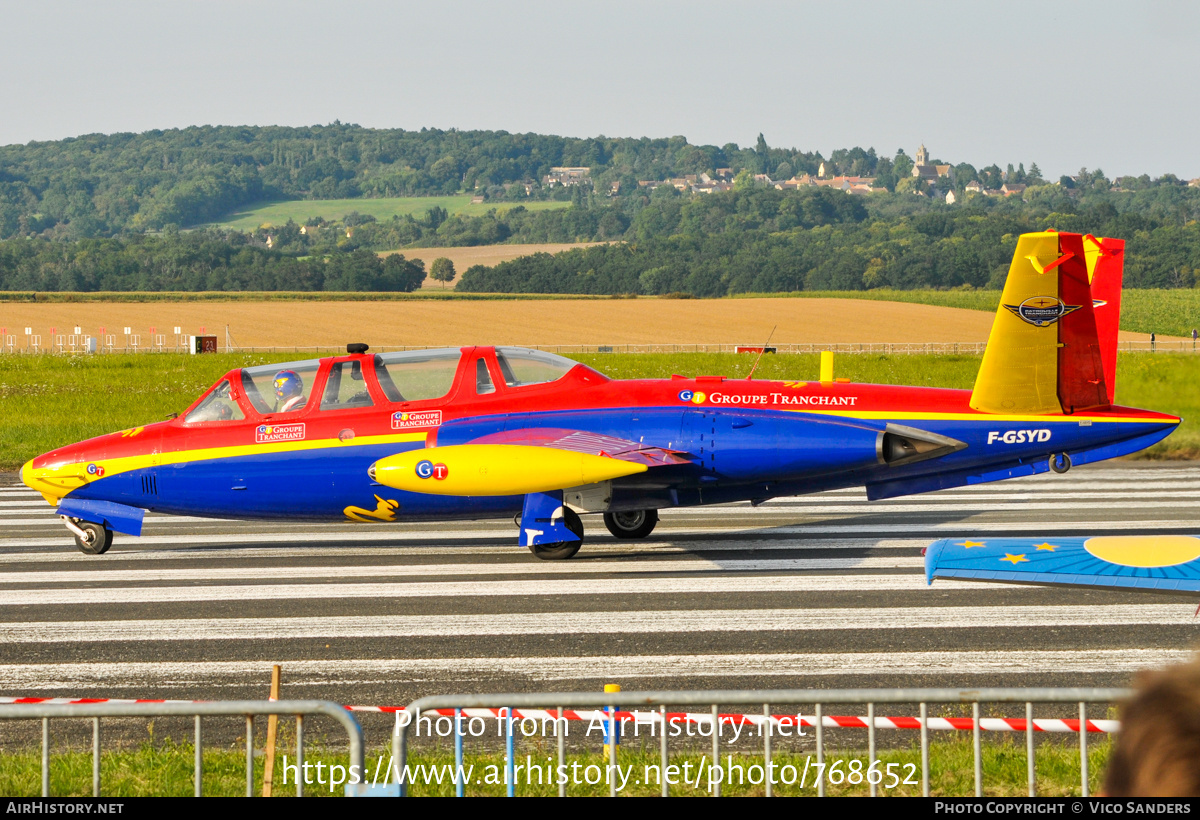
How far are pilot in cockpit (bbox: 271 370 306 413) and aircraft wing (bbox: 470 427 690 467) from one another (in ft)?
7.27

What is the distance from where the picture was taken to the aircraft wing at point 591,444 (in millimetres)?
12047

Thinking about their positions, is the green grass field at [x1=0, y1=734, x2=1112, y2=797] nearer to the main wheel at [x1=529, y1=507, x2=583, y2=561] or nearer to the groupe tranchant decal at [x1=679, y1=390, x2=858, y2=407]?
the main wheel at [x1=529, y1=507, x2=583, y2=561]

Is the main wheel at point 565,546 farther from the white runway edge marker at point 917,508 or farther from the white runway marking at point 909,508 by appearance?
the white runway edge marker at point 917,508

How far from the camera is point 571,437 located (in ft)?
41.3

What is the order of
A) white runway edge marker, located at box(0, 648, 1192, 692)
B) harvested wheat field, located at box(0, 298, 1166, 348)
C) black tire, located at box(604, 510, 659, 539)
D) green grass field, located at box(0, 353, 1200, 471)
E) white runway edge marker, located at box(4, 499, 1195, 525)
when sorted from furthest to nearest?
1. harvested wheat field, located at box(0, 298, 1166, 348)
2. green grass field, located at box(0, 353, 1200, 471)
3. white runway edge marker, located at box(4, 499, 1195, 525)
4. black tire, located at box(604, 510, 659, 539)
5. white runway edge marker, located at box(0, 648, 1192, 692)

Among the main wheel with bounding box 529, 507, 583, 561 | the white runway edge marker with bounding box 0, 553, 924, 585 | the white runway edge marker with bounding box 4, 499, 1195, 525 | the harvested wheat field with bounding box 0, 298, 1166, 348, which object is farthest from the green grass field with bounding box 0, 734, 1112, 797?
the harvested wheat field with bounding box 0, 298, 1166, 348

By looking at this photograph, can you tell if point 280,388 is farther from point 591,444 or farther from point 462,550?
point 591,444

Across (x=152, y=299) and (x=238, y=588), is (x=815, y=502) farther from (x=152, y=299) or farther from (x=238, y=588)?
(x=152, y=299)

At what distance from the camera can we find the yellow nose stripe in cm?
584

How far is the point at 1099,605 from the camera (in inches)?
409

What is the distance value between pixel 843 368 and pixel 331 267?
97.4 meters

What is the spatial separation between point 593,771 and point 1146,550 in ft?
10.4

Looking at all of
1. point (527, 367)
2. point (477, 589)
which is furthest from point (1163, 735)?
point (527, 367)
